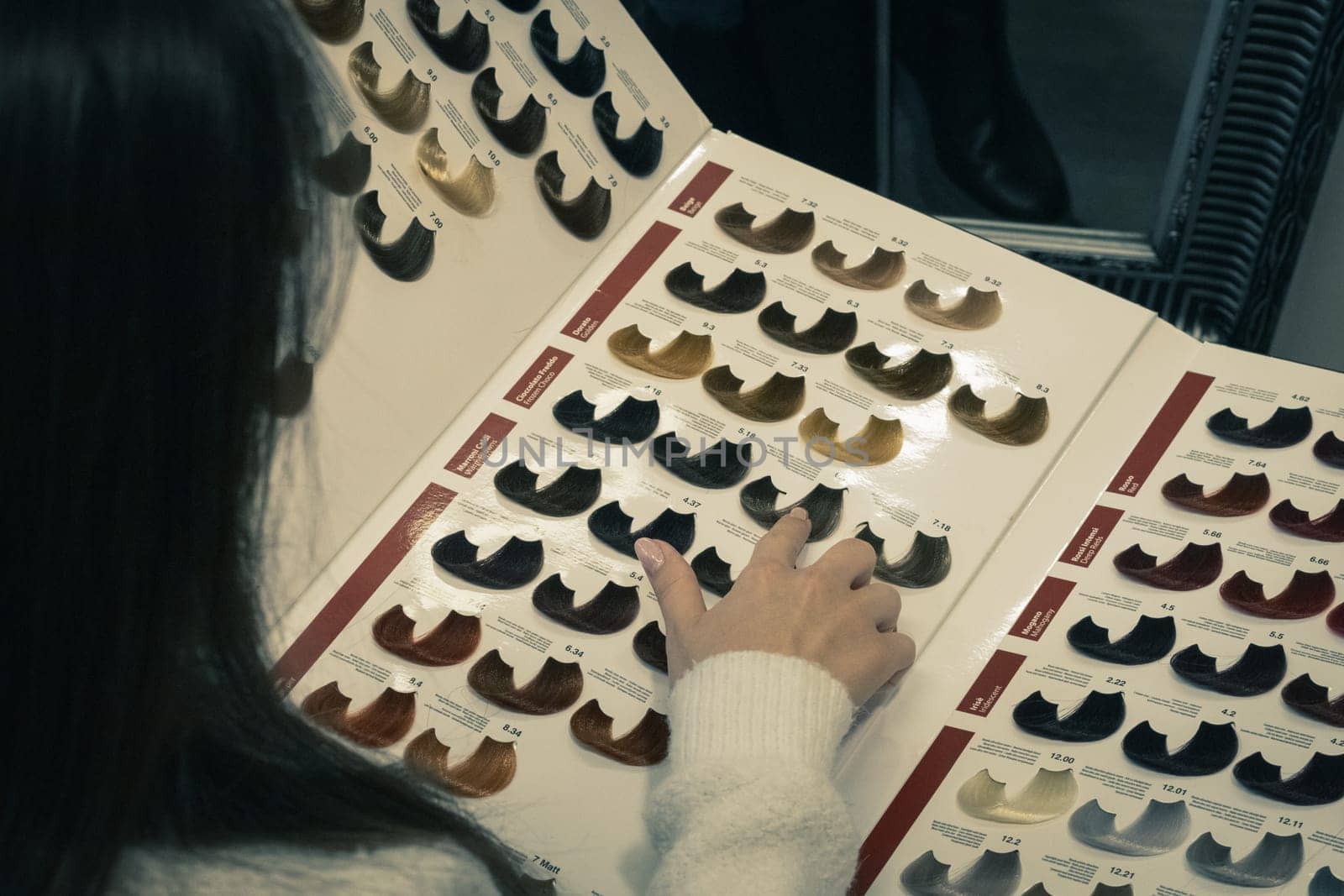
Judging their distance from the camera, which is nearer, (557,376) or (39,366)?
(39,366)

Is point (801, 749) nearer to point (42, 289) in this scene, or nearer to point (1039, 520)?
point (1039, 520)

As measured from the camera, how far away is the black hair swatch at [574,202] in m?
0.85

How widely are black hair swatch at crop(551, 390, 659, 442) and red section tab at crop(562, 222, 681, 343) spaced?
0.19 feet

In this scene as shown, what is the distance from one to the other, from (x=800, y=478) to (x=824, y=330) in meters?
0.12

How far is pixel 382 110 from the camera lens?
80 centimetres

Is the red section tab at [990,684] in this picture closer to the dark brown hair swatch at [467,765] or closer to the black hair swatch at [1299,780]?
the black hair swatch at [1299,780]

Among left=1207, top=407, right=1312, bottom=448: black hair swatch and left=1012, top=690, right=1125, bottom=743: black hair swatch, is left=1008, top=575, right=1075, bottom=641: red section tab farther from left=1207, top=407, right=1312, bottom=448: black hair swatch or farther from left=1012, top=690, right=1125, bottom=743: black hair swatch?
left=1207, top=407, right=1312, bottom=448: black hair swatch

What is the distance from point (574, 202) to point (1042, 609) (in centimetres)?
42

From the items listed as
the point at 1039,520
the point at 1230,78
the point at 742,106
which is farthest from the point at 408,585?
the point at 1230,78

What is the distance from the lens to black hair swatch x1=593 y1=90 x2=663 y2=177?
0.88 meters

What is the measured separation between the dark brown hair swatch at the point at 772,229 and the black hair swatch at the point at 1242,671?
1.26 ft

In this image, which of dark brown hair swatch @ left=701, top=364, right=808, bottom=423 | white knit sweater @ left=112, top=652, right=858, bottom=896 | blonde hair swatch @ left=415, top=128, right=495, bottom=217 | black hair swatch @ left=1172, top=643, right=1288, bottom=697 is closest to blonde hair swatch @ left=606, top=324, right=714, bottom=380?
dark brown hair swatch @ left=701, top=364, right=808, bottom=423

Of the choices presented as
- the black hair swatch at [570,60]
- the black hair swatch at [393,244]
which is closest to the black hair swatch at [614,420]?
the black hair swatch at [393,244]

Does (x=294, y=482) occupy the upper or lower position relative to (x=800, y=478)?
lower
